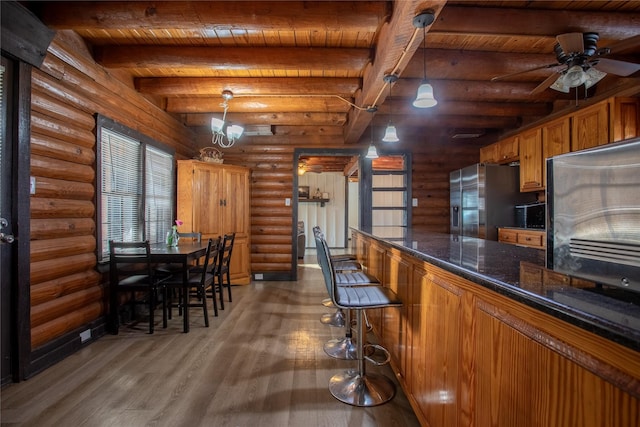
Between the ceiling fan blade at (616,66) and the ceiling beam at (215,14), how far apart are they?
1687mm

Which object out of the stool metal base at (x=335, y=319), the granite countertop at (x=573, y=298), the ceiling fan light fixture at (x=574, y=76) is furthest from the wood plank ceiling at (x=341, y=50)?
the stool metal base at (x=335, y=319)

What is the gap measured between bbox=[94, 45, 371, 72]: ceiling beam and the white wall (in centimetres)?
702

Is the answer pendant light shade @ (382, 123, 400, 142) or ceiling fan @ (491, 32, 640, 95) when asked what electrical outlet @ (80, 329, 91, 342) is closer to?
pendant light shade @ (382, 123, 400, 142)

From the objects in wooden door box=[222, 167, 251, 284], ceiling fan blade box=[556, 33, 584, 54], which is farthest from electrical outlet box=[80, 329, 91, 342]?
ceiling fan blade box=[556, 33, 584, 54]

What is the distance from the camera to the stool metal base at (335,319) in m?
3.17

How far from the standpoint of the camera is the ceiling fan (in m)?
2.18

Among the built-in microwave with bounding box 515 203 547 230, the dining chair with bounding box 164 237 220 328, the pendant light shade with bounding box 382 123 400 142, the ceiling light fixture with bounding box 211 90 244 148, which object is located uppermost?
the ceiling light fixture with bounding box 211 90 244 148

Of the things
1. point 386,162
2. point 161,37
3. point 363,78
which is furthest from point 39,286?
point 386,162

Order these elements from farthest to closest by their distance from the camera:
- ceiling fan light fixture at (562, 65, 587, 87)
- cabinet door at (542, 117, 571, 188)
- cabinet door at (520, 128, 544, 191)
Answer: cabinet door at (520, 128, 544, 191) → cabinet door at (542, 117, 571, 188) → ceiling fan light fixture at (562, 65, 587, 87)

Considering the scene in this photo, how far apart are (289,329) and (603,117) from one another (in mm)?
3835

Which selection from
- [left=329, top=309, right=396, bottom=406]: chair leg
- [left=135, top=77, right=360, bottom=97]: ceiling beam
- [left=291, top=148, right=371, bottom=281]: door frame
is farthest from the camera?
[left=291, top=148, right=371, bottom=281]: door frame

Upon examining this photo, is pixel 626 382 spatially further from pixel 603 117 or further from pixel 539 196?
pixel 539 196

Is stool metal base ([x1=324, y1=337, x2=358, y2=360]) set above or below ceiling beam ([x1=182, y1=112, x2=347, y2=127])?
below

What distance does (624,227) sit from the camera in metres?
0.73
